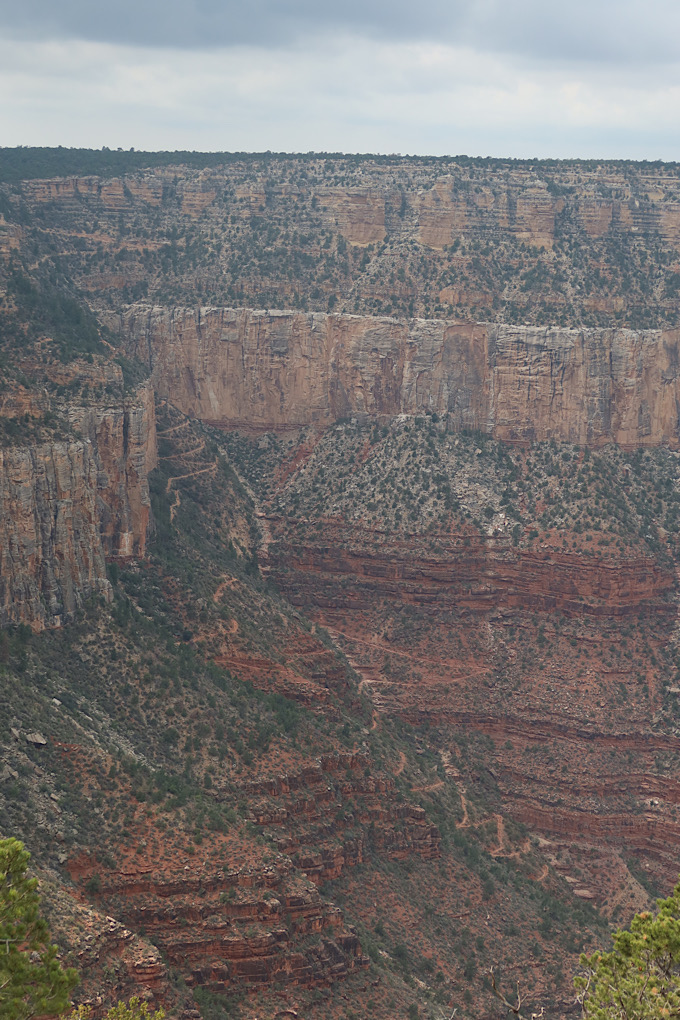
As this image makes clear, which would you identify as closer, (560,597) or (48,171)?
(560,597)

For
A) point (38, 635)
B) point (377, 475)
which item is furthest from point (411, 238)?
point (38, 635)

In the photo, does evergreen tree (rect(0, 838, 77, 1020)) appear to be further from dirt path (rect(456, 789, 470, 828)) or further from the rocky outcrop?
the rocky outcrop

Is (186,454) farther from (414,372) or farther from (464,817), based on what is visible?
(464,817)

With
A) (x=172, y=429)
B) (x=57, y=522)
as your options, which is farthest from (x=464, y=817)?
(x=172, y=429)

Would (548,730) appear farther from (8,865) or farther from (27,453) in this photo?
(8,865)

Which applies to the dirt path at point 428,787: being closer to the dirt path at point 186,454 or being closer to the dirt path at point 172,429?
the dirt path at point 186,454

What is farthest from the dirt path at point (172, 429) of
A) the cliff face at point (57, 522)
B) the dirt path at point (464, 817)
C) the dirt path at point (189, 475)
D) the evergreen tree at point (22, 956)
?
the evergreen tree at point (22, 956)
